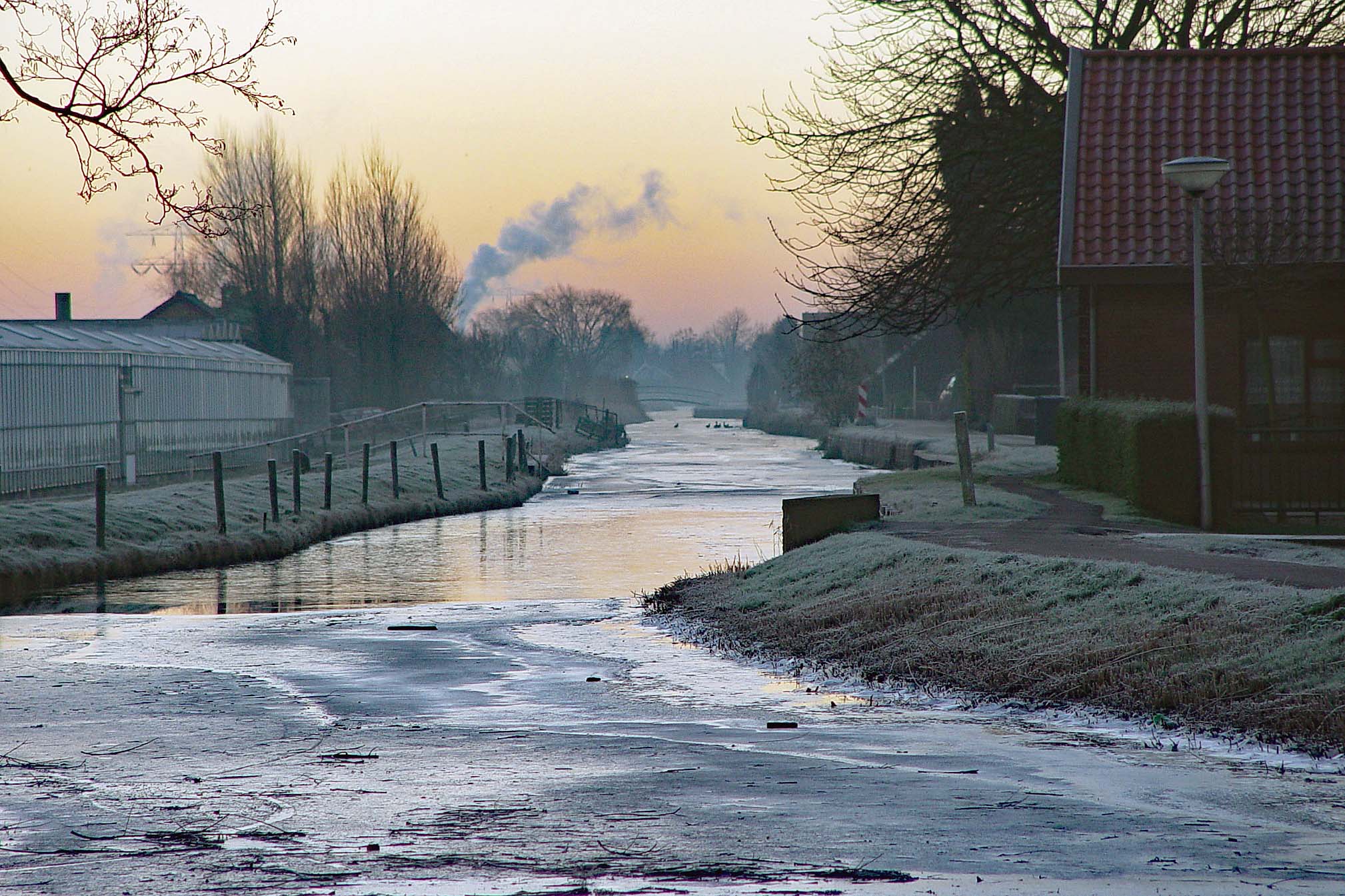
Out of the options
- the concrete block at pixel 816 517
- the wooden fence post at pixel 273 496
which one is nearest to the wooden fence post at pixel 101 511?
the wooden fence post at pixel 273 496

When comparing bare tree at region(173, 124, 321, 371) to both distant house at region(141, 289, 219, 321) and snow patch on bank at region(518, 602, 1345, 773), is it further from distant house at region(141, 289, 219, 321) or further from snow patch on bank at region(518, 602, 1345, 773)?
snow patch on bank at region(518, 602, 1345, 773)

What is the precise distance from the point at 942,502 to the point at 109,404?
2249cm

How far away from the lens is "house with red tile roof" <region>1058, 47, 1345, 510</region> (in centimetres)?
2105

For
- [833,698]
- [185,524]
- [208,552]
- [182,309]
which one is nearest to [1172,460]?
[833,698]

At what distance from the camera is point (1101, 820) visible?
625 cm

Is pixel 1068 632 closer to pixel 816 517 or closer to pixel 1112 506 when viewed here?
pixel 816 517

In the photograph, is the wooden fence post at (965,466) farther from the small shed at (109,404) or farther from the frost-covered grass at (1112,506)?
the small shed at (109,404)

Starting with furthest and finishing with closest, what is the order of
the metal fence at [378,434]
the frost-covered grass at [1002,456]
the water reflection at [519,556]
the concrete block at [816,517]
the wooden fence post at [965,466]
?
the metal fence at [378,434], the frost-covered grass at [1002,456], the wooden fence post at [965,466], the water reflection at [519,556], the concrete block at [816,517]

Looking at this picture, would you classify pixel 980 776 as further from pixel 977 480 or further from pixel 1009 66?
pixel 1009 66

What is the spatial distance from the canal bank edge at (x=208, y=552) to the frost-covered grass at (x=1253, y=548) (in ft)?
40.3

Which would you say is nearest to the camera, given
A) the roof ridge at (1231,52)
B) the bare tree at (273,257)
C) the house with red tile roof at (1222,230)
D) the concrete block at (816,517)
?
the concrete block at (816,517)

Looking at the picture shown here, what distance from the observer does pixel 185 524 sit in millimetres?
23312

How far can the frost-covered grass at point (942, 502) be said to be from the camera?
1814 centimetres

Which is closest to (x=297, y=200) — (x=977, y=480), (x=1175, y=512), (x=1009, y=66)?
(x=1009, y=66)
